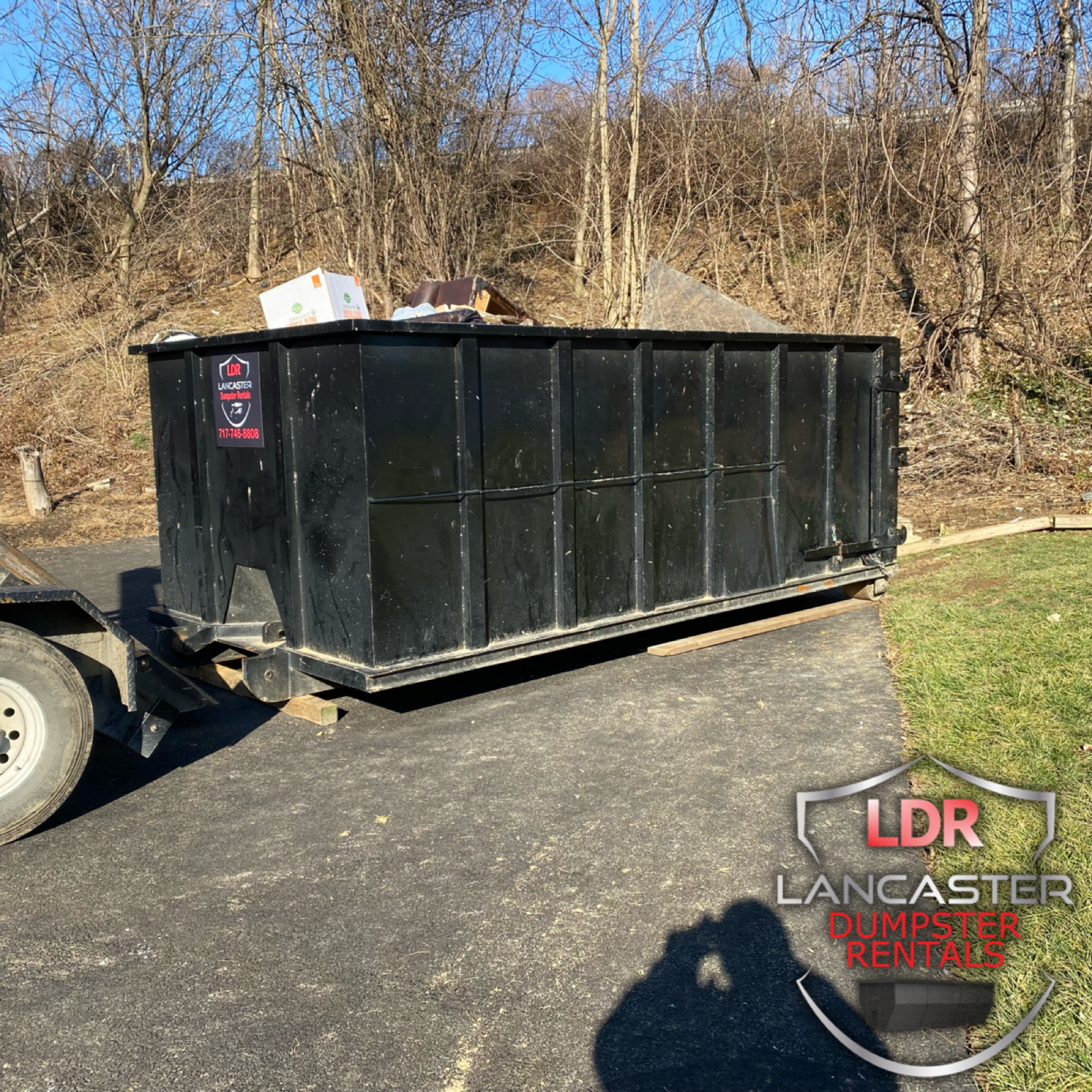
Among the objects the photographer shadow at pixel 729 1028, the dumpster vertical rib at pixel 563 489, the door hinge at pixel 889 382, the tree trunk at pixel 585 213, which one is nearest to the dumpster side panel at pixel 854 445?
the door hinge at pixel 889 382

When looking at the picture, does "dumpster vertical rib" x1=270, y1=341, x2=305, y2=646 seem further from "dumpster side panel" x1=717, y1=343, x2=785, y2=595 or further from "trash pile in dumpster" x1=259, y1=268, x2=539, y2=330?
"dumpster side panel" x1=717, y1=343, x2=785, y2=595

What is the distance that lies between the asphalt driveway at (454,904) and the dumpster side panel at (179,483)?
2.91 ft

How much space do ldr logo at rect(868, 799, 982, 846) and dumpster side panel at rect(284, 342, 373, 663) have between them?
8.14ft

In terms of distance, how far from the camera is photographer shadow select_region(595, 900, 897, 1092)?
2.77 metres

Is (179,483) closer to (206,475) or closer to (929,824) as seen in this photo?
(206,475)

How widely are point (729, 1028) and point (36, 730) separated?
293cm

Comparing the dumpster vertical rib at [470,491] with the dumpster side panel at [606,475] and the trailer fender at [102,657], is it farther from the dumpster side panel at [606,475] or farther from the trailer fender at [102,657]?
the trailer fender at [102,657]

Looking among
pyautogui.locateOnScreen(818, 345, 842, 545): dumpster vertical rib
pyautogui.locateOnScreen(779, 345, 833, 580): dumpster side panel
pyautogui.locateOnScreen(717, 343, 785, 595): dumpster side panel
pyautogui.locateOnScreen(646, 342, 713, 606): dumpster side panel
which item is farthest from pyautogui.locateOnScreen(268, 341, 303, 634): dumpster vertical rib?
pyautogui.locateOnScreen(818, 345, 842, 545): dumpster vertical rib

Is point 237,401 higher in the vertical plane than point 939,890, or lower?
higher

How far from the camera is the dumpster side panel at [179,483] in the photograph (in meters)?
6.29

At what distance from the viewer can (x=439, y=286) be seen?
7234mm

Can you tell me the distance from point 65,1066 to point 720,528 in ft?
16.3

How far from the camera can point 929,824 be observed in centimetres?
423

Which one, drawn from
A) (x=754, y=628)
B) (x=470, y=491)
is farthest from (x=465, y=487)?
(x=754, y=628)
